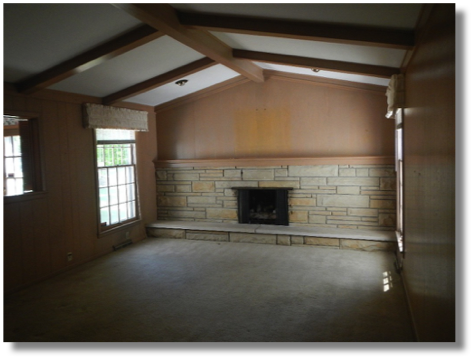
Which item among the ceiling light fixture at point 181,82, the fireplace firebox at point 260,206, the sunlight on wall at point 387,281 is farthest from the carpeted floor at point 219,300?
the ceiling light fixture at point 181,82

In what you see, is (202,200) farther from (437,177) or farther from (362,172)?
(437,177)

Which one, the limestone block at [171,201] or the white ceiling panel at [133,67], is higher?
the white ceiling panel at [133,67]

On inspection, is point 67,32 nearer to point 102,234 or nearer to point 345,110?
point 102,234

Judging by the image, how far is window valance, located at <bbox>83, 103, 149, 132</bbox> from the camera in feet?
17.2

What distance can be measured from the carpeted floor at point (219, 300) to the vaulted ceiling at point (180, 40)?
2427 millimetres

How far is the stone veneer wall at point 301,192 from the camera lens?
18.8 feet

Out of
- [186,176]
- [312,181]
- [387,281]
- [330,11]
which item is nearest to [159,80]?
[186,176]

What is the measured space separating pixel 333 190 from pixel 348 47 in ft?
8.73

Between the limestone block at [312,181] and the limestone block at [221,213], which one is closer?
the limestone block at [312,181]

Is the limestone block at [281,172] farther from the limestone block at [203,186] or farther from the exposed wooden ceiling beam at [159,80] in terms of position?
the exposed wooden ceiling beam at [159,80]

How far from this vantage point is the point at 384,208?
5676 millimetres

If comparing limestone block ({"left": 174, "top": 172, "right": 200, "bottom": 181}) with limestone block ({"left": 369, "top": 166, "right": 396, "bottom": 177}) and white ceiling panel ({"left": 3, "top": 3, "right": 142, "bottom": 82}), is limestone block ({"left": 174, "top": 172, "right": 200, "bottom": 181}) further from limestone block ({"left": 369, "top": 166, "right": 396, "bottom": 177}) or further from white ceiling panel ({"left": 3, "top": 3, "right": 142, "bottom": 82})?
white ceiling panel ({"left": 3, "top": 3, "right": 142, "bottom": 82})

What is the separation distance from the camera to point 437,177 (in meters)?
1.75
